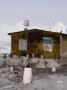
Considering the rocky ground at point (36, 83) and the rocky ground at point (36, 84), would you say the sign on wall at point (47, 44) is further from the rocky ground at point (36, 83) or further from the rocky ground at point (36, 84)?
the rocky ground at point (36, 84)

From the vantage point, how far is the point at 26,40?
28.6 m

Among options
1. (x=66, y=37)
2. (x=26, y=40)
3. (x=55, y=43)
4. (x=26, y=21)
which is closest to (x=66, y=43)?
(x=66, y=37)

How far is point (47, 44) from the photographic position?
28391 mm

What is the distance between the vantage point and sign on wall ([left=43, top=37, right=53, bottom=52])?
28234 millimetres

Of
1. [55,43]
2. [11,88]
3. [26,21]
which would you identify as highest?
[26,21]

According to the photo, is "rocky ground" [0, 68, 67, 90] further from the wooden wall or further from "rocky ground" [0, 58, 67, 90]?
the wooden wall

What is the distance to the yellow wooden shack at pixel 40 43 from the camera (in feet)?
92.6

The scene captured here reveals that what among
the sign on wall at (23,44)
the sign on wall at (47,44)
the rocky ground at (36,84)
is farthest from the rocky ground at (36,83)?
the sign on wall at (23,44)

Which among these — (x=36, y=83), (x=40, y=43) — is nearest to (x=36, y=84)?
(x=36, y=83)

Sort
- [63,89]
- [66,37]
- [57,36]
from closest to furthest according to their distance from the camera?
[63,89] < [57,36] < [66,37]

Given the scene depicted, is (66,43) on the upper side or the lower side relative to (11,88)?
upper

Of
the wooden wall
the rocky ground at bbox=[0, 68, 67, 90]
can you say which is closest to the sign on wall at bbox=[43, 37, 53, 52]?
the wooden wall

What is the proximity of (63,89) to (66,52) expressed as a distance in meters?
22.5

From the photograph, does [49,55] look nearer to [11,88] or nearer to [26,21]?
[26,21]
